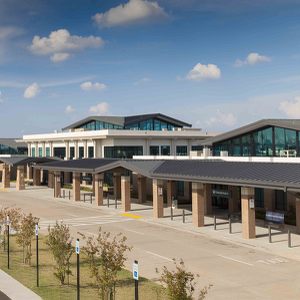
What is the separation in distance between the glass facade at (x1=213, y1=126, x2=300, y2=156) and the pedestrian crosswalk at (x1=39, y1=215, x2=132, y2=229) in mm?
14751

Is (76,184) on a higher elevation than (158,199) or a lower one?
higher

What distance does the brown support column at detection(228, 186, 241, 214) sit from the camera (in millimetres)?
41062

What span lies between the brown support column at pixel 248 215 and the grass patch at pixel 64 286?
35.1ft

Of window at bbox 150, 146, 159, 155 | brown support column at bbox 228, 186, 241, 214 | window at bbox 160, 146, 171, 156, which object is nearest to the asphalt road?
brown support column at bbox 228, 186, 241, 214

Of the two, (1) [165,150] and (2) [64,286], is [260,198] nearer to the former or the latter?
(2) [64,286]

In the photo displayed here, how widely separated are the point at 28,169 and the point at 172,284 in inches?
3287

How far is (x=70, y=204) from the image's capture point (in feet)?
174

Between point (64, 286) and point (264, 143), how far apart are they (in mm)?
30147

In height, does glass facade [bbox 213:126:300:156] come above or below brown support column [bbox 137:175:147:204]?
above

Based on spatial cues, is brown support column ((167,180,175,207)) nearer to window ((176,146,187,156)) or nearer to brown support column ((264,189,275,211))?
brown support column ((264,189,275,211))

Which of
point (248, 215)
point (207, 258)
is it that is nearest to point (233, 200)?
point (248, 215)

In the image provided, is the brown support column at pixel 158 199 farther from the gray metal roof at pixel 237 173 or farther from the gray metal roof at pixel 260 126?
the gray metal roof at pixel 260 126

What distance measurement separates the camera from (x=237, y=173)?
32.1 metres

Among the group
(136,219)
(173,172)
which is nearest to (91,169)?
(136,219)
